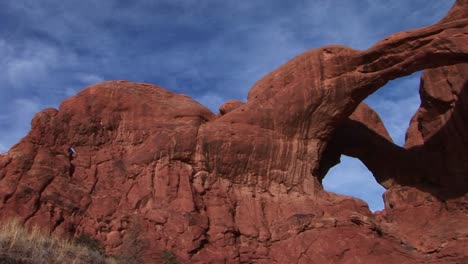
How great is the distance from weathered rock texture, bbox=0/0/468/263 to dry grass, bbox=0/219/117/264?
2.26 metres

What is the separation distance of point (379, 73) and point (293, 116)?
374 centimetres

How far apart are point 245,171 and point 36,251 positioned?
33.7ft

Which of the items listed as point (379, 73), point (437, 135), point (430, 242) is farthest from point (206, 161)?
point (437, 135)

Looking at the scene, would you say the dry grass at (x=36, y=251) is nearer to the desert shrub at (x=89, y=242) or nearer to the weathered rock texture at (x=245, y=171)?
the desert shrub at (x=89, y=242)

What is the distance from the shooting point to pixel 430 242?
21.9 m

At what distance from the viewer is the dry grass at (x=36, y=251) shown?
12.3 meters

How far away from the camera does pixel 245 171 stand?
21.8 m

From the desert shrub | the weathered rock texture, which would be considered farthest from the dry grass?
the weathered rock texture

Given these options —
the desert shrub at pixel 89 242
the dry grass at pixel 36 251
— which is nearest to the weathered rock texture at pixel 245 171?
the desert shrub at pixel 89 242

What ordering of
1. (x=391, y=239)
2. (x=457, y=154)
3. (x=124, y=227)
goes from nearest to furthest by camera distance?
(x=124, y=227), (x=391, y=239), (x=457, y=154)

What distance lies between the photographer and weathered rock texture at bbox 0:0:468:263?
1886 cm

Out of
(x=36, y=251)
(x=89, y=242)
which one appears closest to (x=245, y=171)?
(x=89, y=242)

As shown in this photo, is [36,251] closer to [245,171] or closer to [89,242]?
[89,242]

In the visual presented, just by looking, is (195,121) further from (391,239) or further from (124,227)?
(391,239)
